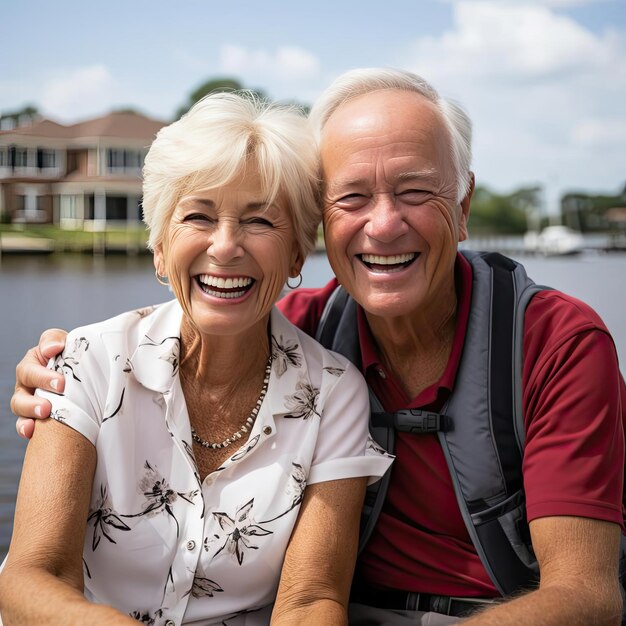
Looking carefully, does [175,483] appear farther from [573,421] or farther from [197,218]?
[573,421]

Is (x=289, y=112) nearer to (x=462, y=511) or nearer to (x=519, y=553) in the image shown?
(x=462, y=511)

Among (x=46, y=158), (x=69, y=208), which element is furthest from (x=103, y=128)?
(x=69, y=208)

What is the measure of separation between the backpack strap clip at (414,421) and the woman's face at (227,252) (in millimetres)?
478

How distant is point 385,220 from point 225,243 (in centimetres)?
46

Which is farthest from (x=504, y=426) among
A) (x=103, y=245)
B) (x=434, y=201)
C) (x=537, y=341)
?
(x=103, y=245)

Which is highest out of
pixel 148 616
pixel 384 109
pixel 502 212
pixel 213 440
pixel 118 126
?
pixel 384 109

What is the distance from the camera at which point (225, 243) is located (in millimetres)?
2104

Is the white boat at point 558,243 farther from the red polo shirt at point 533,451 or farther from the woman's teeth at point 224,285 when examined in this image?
the woman's teeth at point 224,285

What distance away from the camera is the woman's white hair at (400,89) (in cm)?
246

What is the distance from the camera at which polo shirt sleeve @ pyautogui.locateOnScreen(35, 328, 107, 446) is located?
2055mm

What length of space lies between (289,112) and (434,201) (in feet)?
1.51

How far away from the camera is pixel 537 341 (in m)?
2.24

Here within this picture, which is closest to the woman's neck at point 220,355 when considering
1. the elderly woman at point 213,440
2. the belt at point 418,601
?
the elderly woman at point 213,440

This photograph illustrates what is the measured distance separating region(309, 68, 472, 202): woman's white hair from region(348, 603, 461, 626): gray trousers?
1.16m
